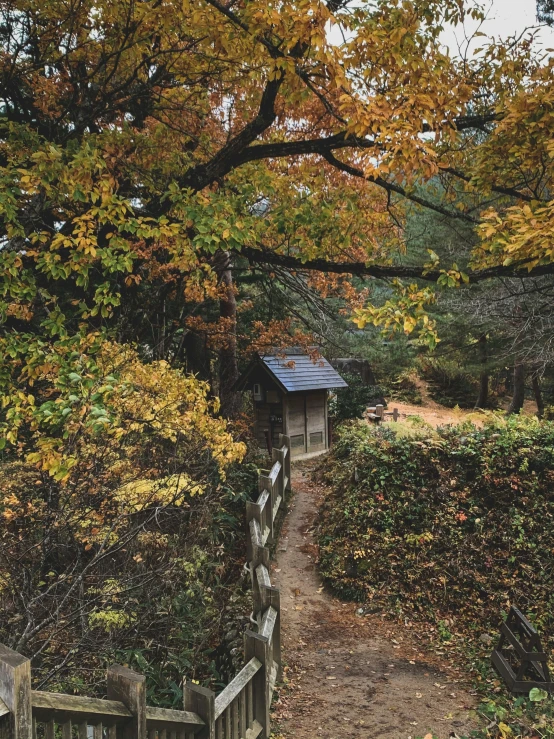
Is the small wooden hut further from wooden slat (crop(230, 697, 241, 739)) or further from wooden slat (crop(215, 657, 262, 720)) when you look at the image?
wooden slat (crop(230, 697, 241, 739))

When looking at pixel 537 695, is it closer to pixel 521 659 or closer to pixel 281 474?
pixel 521 659

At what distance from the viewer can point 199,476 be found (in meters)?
8.68

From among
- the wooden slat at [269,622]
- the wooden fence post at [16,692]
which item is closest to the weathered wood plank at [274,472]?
the wooden slat at [269,622]

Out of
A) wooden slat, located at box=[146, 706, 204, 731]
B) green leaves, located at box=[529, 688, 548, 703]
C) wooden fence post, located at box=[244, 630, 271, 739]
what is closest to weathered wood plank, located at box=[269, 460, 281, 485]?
wooden fence post, located at box=[244, 630, 271, 739]

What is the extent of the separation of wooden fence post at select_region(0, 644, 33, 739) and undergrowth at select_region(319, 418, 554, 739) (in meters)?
6.32

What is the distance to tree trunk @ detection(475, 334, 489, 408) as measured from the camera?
21.9m

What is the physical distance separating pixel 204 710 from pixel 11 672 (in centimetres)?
221

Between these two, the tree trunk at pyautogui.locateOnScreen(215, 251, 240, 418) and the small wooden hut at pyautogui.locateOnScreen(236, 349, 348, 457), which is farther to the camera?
the small wooden hut at pyautogui.locateOnScreen(236, 349, 348, 457)

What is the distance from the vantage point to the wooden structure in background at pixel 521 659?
19.1ft

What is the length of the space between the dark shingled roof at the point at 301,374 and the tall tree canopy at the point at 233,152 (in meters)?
7.64

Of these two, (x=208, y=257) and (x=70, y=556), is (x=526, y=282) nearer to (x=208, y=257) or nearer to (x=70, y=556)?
(x=208, y=257)

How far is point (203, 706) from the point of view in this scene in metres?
3.63

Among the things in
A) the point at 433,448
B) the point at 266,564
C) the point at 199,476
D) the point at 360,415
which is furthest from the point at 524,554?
the point at 360,415

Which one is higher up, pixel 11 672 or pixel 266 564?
pixel 11 672
